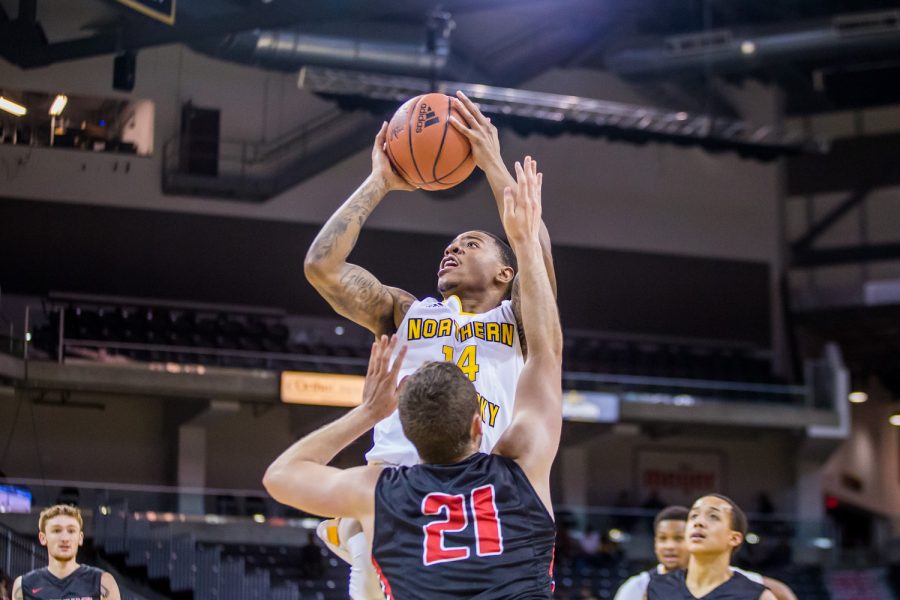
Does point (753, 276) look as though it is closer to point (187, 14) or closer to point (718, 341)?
point (718, 341)

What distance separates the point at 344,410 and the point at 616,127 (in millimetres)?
5916

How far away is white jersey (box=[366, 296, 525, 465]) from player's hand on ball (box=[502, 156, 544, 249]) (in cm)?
88

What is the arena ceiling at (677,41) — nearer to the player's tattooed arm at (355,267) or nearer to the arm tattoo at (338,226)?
the player's tattooed arm at (355,267)

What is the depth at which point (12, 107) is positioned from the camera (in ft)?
34.5

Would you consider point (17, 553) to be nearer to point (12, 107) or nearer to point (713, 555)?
point (12, 107)

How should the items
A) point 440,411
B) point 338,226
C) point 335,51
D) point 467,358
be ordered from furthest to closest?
point 335,51 < point 467,358 < point 338,226 < point 440,411

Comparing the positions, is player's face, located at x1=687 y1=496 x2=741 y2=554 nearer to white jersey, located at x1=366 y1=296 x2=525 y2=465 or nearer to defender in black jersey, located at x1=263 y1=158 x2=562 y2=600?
white jersey, located at x1=366 y1=296 x2=525 y2=465

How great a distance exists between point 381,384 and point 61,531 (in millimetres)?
3867

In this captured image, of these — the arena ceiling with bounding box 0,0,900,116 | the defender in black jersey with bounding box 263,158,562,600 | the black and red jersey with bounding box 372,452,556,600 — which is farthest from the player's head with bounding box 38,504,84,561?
the arena ceiling with bounding box 0,0,900,116

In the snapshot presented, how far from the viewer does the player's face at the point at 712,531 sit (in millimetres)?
5629

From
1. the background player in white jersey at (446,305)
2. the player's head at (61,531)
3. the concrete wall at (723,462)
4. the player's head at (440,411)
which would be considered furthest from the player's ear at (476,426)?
the concrete wall at (723,462)

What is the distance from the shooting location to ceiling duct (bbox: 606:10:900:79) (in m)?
18.8

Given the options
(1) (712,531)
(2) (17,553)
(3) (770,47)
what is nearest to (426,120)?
(1) (712,531)

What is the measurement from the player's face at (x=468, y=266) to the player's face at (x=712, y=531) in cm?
190
